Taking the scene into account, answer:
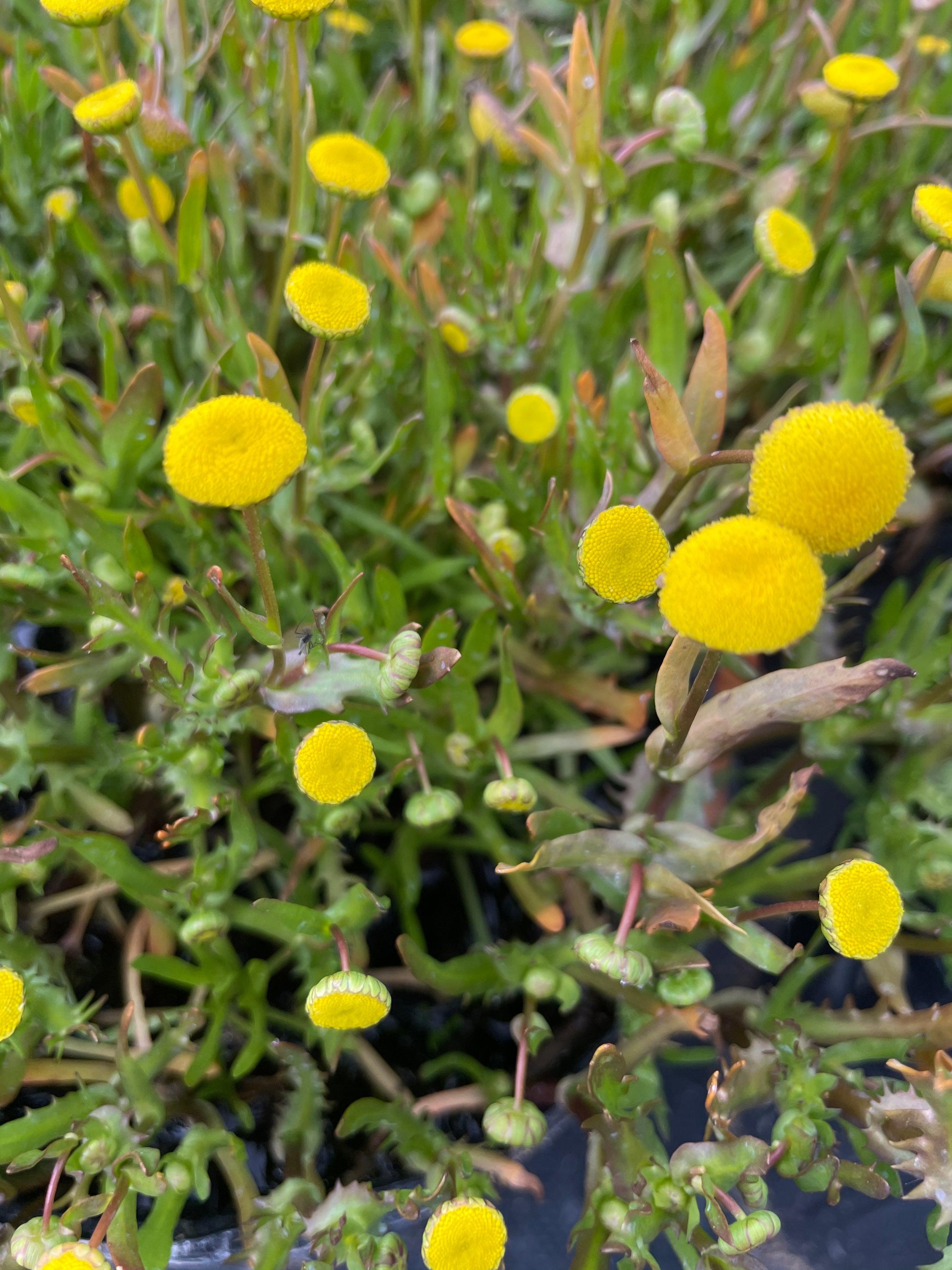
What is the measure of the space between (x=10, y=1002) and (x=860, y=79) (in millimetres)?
1105

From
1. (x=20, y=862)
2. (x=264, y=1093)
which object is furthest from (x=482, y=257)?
(x=264, y=1093)

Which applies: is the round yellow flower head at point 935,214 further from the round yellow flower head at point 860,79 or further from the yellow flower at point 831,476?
the yellow flower at point 831,476

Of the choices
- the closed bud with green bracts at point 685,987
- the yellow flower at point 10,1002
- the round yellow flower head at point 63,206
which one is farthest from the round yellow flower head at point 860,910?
the round yellow flower head at point 63,206

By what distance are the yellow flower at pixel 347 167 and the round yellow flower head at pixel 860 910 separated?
71 centimetres

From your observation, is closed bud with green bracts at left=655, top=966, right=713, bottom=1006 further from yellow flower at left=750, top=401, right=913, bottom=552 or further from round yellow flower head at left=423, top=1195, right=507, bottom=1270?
yellow flower at left=750, top=401, right=913, bottom=552

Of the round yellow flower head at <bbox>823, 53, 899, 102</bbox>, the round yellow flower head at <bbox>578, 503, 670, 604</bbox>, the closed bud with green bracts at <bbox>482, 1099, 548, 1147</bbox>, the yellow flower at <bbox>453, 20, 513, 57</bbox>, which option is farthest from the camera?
the yellow flower at <bbox>453, 20, 513, 57</bbox>

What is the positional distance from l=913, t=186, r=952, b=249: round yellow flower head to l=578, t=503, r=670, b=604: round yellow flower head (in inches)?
15.0

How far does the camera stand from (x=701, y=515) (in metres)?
0.95

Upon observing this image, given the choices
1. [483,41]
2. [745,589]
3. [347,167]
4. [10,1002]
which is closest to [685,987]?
[745,589]

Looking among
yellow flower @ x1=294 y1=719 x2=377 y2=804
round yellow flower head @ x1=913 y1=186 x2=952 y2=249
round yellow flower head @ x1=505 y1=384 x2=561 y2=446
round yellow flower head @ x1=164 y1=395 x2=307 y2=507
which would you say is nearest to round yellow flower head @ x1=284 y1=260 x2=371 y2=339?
round yellow flower head @ x1=164 y1=395 x2=307 y2=507

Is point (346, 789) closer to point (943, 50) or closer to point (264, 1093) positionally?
point (264, 1093)

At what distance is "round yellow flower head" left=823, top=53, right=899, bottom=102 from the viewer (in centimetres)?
91

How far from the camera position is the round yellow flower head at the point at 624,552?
0.66m

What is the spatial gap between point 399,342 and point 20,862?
2.14 feet
